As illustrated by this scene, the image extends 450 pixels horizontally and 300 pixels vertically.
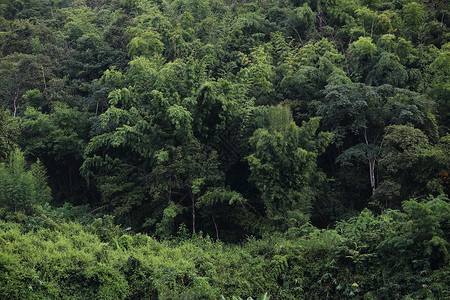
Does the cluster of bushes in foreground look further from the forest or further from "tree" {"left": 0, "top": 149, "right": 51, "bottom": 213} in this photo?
"tree" {"left": 0, "top": 149, "right": 51, "bottom": 213}

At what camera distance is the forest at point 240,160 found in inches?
328

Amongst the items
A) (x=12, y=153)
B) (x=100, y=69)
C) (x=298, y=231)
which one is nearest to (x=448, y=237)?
(x=298, y=231)

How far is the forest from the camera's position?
832cm

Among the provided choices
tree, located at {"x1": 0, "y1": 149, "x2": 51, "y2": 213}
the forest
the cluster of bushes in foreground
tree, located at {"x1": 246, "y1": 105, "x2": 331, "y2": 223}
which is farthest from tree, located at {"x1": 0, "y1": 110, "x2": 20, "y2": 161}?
tree, located at {"x1": 246, "y1": 105, "x2": 331, "y2": 223}

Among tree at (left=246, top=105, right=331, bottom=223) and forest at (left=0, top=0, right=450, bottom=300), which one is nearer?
forest at (left=0, top=0, right=450, bottom=300)

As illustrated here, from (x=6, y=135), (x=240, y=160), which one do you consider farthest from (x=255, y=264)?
(x=6, y=135)

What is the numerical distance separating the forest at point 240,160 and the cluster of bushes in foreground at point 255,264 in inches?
1.4

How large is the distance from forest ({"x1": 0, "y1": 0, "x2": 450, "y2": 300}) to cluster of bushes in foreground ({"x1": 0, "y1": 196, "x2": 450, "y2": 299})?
35 millimetres

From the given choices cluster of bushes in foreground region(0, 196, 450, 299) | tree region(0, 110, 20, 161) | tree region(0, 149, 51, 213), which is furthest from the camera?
tree region(0, 110, 20, 161)

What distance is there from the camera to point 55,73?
19.0 meters

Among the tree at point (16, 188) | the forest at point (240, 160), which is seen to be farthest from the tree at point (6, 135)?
the tree at point (16, 188)

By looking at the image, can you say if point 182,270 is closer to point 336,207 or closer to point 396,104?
point 336,207

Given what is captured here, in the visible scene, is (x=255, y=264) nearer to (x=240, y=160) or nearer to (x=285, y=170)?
(x=285, y=170)

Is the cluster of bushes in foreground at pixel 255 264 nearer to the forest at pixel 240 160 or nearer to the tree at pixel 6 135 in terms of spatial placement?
the forest at pixel 240 160
